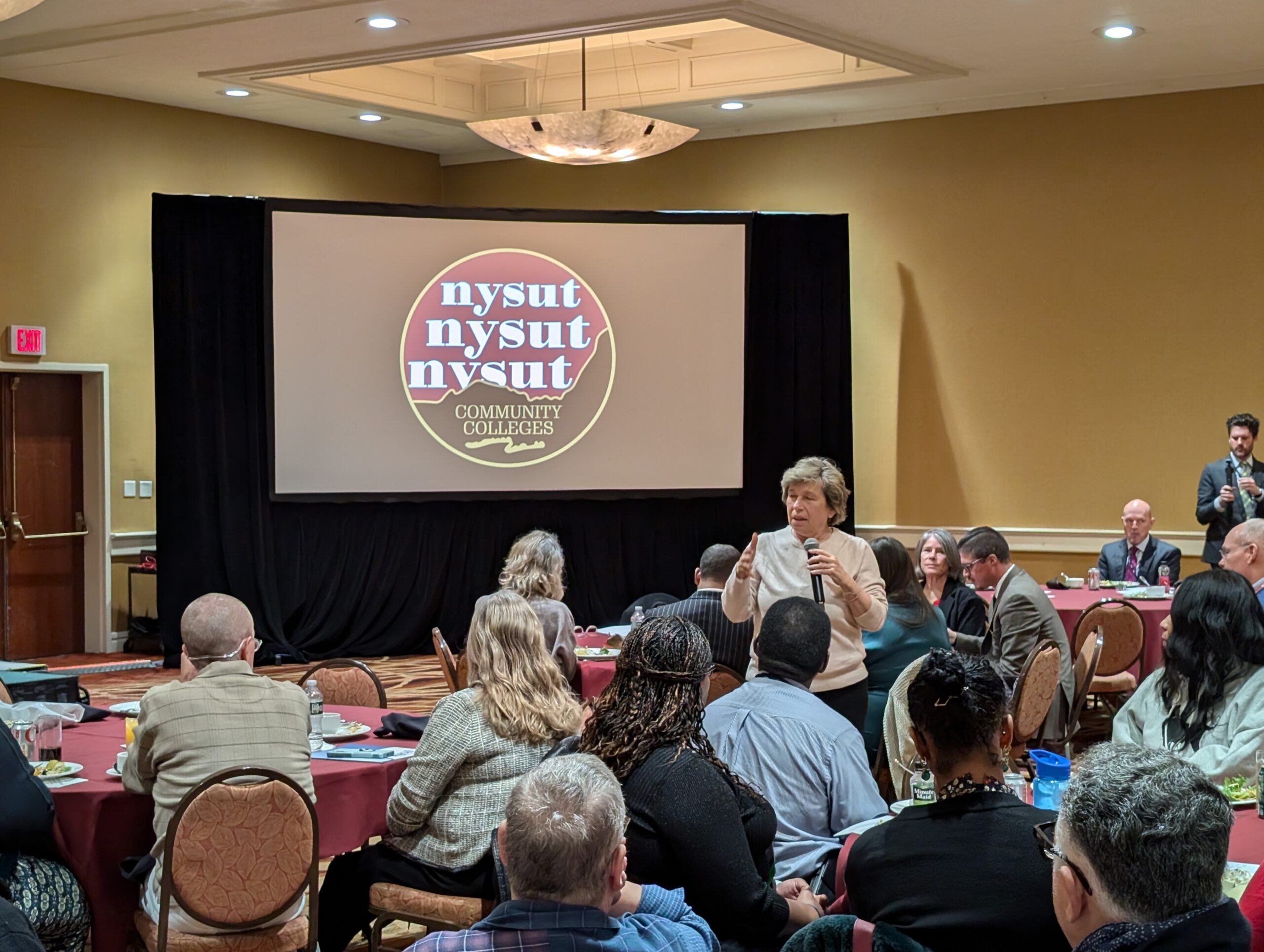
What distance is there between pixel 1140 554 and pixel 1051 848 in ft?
23.3

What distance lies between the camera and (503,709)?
3592mm

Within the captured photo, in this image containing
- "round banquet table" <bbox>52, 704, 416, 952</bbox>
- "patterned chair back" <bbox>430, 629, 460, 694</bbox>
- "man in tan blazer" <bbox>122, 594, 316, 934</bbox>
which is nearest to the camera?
"man in tan blazer" <bbox>122, 594, 316, 934</bbox>

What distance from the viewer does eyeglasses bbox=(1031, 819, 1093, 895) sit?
1819mm

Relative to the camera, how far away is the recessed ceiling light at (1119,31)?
8.17 meters

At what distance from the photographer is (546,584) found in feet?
18.7

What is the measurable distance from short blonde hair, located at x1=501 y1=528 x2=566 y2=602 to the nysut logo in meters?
4.74

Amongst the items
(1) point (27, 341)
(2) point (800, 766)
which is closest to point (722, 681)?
(2) point (800, 766)

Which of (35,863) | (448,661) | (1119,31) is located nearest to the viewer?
(35,863)

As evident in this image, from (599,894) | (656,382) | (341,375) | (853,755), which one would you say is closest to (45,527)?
(341,375)

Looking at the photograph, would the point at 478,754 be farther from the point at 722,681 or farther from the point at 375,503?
the point at 375,503

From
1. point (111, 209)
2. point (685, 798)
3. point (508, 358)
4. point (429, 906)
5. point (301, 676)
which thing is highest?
point (111, 209)

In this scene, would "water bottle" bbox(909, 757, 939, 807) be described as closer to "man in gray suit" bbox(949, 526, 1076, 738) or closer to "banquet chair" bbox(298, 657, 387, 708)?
"banquet chair" bbox(298, 657, 387, 708)

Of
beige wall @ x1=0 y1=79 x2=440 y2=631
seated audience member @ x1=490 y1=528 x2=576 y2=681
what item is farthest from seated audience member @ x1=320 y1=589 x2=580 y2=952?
beige wall @ x1=0 y1=79 x2=440 y2=631

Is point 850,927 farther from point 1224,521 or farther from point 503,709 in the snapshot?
point 1224,521
